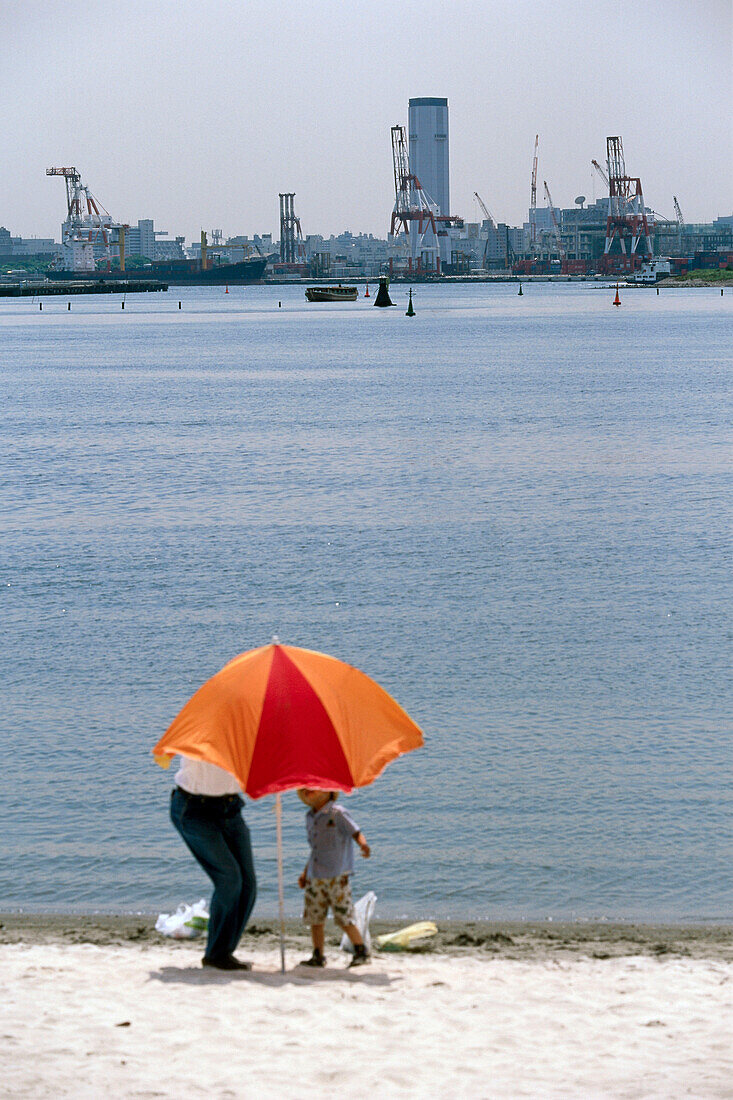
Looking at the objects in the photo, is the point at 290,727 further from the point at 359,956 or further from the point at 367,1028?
the point at 359,956

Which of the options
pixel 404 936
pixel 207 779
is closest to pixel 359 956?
pixel 404 936

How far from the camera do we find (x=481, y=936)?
35.6ft

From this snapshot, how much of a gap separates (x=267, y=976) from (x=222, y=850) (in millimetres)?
1004

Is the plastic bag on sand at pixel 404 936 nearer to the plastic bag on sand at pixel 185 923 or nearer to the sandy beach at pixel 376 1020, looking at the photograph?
the sandy beach at pixel 376 1020

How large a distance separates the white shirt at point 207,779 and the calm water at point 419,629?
3351mm

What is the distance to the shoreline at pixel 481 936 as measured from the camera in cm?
1041

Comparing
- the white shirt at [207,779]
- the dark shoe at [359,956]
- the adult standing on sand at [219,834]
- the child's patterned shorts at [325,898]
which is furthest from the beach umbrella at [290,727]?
the dark shoe at [359,956]

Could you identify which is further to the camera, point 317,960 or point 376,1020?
point 317,960

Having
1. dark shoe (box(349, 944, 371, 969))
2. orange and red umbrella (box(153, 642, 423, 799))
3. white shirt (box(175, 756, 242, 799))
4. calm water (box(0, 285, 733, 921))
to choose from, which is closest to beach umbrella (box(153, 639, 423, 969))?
orange and red umbrella (box(153, 642, 423, 799))

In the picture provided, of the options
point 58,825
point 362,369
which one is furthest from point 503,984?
point 362,369

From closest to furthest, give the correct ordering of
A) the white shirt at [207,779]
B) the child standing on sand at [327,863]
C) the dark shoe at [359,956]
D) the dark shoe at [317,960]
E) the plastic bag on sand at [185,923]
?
the white shirt at [207,779], the child standing on sand at [327,863], the dark shoe at [317,960], the dark shoe at [359,956], the plastic bag on sand at [185,923]

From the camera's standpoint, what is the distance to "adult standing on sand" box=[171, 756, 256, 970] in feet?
28.7

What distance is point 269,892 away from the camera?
12.2 meters

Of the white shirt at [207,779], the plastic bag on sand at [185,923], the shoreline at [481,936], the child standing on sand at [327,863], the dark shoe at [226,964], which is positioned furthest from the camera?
the plastic bag on sand at [185,923]
